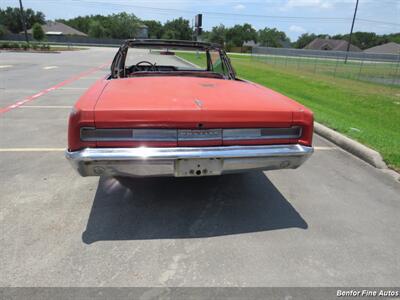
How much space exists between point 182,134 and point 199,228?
0.89 m

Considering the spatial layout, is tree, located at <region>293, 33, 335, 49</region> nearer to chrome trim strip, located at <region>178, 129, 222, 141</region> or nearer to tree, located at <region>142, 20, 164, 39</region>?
tree, located at <region>142, 20, 164, 39</region>

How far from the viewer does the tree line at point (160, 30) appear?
97.5 meters

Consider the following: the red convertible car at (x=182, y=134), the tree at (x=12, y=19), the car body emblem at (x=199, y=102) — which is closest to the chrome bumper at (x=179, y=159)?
the red convertible car at (x=182, y=134)

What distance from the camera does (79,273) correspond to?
94.2 inches

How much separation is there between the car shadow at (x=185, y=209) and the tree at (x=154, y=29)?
340ft

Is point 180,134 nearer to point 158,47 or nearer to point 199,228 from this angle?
point 199,228

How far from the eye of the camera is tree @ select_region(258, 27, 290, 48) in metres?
116

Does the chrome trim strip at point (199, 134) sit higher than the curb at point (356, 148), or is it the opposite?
the chrome trim strip at point (199, 134)

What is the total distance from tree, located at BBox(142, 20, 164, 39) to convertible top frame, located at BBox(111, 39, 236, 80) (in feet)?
334

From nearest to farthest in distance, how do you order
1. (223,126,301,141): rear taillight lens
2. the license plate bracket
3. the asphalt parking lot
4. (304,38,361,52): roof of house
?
1. the asphalt parking lot
2. the license plate bracket
3. (223,126,301,141): rear taillight lens
4. (304,38,361,52): roof of house

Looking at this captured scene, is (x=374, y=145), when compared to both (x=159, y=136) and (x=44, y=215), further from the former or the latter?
(x=44, y=215)

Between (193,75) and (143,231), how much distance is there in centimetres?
251

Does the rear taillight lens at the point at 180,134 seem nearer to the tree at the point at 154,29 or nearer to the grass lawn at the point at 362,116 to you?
the grass lawn at the point at 362,116

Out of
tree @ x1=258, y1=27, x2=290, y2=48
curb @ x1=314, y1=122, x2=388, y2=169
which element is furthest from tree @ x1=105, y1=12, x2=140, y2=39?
curb @ x1=314, y1=122, x2=388, y2=169
